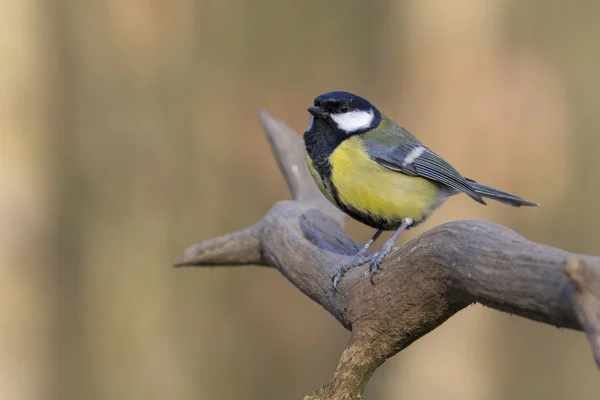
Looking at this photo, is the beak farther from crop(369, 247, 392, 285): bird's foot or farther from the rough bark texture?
crop(369, 247, 392, 285): bird's foot

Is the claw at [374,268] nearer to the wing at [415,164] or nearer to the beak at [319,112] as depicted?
the wing at [415,164]

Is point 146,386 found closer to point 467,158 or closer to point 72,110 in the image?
point 72,110

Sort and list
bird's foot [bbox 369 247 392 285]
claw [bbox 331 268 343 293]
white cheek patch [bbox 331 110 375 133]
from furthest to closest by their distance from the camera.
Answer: white cheek patch [bbox 331 110 375 133], claw [bbox 331 268 343 293], bird's foot [bbox 369 247 392 285]

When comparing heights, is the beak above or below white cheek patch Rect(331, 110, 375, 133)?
above

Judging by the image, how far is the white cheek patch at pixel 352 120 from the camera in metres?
2.02

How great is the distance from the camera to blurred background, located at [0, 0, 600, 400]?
323 centimetres

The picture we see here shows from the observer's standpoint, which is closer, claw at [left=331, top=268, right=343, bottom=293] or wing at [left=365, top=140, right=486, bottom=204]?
claw at [left=331, top=268, right=343, bottom=293]

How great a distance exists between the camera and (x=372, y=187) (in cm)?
189

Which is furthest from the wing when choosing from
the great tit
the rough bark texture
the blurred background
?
the blurred background

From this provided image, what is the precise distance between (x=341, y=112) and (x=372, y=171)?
0.22m

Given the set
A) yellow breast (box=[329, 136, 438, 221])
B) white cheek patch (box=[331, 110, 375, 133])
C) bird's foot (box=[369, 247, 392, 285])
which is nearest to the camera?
bird's foot (box=[369, 247, 392, 285])

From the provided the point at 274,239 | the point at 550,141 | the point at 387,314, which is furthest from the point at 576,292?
the point at 550,141

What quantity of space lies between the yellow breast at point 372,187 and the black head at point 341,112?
0.07 m

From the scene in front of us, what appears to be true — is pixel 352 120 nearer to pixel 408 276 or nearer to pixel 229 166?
pixel 408 276
